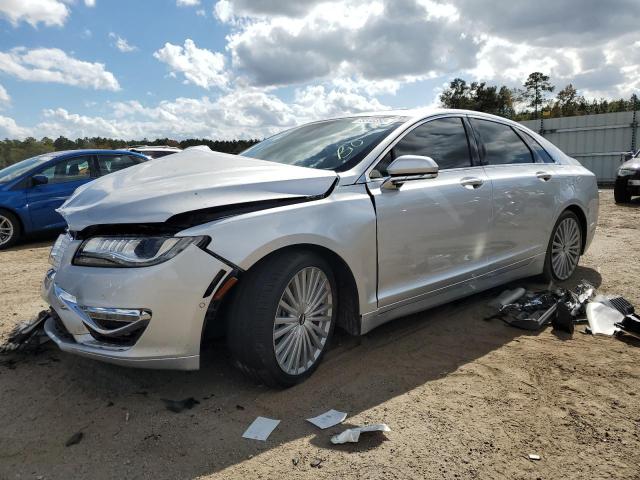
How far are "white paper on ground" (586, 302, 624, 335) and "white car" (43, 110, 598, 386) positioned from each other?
71cm

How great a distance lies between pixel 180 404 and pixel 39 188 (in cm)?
688

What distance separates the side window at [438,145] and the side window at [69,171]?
23.0 feet

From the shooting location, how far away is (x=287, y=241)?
277 cm

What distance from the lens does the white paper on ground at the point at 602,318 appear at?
3779 mm

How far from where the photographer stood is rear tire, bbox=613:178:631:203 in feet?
38.3

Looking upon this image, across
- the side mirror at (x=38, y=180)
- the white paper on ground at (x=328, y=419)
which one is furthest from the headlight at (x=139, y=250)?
the side mirror at (x=38, y=180)

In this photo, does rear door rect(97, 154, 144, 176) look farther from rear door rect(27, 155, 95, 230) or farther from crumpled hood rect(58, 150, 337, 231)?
crumpled hood rect(58, 150, 337, 231)

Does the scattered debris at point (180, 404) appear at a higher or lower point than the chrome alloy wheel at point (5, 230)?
lower

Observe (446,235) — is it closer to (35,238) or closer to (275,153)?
(275,153)

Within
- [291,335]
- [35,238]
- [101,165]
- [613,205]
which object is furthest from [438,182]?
[613,205]

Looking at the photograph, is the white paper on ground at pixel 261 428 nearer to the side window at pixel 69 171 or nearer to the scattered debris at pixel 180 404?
the scattered debris at pixel 180 404

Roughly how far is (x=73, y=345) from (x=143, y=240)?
70 cm

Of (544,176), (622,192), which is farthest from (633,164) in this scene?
(544,176)

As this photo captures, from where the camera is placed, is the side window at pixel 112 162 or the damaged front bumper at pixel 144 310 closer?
the damaged front bumper at pixel 144 310
